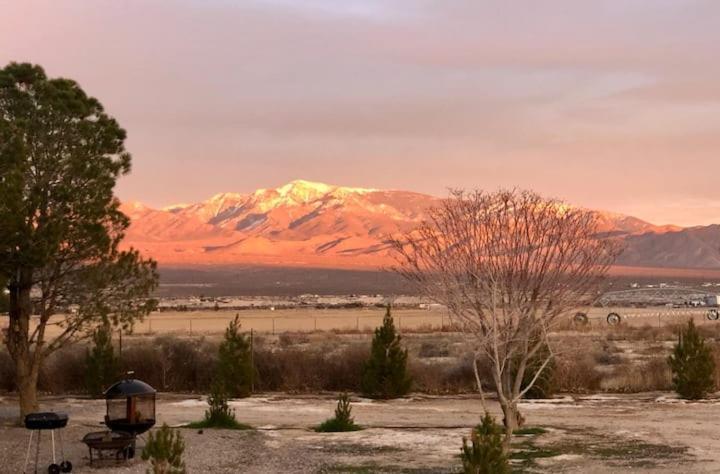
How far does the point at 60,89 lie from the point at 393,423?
11.4 metres

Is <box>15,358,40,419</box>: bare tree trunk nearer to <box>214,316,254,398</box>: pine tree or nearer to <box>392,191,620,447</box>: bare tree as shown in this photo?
<box>214,316,254,398</box>: pine tree

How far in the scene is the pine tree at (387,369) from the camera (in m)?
28.0

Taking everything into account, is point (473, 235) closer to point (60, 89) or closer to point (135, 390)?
point (135, 390)

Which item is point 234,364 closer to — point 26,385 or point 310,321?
point 26,385

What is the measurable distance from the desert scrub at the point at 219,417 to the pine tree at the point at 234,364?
5792 mm

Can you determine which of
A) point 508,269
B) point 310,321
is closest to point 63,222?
point 508,269

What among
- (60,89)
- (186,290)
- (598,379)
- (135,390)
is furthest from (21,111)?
(186,290)

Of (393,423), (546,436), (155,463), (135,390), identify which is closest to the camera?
(155,463)

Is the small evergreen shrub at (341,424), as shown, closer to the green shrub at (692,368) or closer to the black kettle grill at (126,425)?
the black kettle grill at (126,425)

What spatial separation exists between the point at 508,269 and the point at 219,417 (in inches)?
328

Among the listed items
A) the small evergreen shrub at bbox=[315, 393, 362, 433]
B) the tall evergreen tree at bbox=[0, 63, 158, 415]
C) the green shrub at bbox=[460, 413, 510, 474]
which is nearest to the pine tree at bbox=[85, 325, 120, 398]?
the tall evergreen tree at bbox=[0, 63, 158, 415]

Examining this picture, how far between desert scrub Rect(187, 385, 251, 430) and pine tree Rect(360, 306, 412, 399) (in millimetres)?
7180

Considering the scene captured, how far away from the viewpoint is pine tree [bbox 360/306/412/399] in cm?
2795

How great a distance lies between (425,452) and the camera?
59.8 feet
